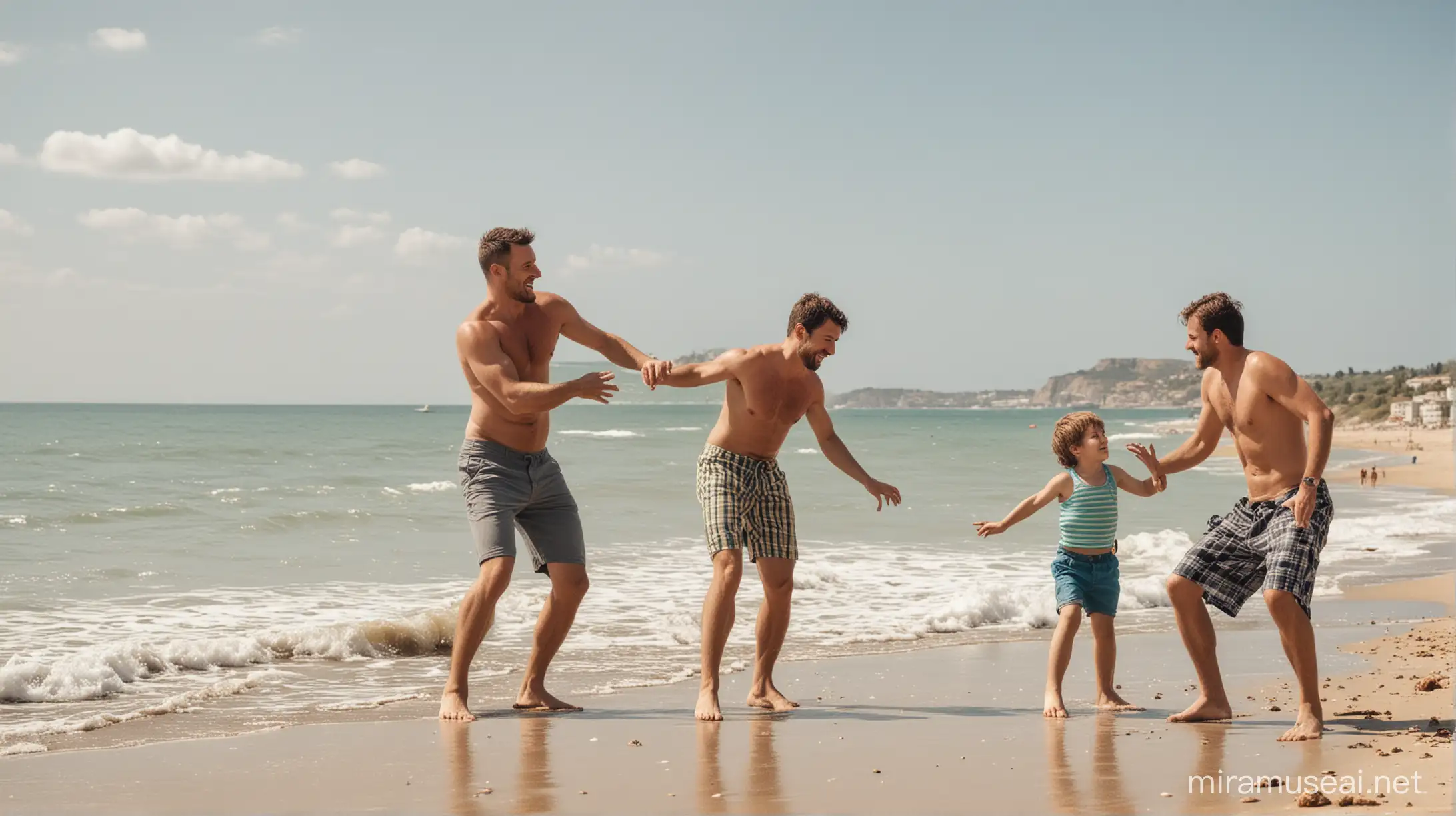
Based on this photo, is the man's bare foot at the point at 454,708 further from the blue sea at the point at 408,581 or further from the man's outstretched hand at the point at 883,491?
the man's outstretched hand at the point at 883,491

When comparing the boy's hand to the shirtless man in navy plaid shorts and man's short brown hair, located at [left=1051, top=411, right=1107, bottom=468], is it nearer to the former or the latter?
the shirtless man in navy plaid shorts

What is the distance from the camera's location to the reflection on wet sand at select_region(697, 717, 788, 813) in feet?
13.3

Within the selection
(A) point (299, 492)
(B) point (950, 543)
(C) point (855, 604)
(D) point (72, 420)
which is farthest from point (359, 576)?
(D) point (72, 420)

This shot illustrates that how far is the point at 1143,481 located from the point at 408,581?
8081 millimetres

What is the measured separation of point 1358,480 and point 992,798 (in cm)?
3082

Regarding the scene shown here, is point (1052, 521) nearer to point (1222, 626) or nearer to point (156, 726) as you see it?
point (1222, 626)

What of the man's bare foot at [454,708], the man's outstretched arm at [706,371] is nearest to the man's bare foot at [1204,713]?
the man's outstretched arm at [706,371]

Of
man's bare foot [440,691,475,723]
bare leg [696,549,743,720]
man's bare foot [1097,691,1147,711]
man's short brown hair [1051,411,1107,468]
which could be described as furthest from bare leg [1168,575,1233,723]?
man's bare foot [440,691,475,723]

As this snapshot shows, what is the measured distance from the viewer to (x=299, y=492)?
2303 cm

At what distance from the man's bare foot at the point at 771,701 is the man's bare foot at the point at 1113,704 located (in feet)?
4.65

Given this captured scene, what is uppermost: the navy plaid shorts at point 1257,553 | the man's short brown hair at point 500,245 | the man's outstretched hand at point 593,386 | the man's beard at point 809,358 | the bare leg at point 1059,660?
the man's short brown hair at point 500,245

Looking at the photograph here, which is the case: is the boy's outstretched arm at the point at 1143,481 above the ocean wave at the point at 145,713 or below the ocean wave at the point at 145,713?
above

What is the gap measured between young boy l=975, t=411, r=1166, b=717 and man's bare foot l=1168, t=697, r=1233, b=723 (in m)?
0.37

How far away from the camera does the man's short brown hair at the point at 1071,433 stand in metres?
5.77
